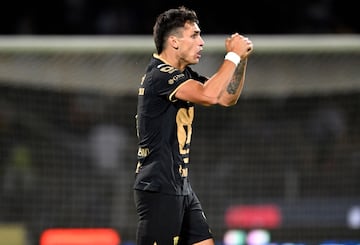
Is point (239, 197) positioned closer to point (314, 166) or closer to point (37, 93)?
point (314, 166)

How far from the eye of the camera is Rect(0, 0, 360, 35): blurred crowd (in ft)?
36.0

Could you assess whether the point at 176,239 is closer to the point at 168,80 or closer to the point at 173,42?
the point at 168,80

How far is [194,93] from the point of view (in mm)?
4629

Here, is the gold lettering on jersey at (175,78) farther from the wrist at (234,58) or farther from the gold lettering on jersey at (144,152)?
the gold lettering on jersey at (144,152)

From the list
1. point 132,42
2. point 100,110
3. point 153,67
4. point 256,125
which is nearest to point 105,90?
point 100,110

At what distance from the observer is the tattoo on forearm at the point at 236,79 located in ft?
16.2

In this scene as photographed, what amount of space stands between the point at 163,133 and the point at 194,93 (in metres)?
0.29

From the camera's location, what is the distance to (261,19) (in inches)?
440

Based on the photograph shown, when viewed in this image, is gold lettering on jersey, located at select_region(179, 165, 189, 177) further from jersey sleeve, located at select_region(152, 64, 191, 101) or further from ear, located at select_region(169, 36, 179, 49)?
ear, located at select_region(169, 36, 179, 49)

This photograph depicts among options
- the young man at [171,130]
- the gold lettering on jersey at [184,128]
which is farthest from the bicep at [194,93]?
the gold lettering on jersey at [184,128]

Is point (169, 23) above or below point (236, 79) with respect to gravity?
above

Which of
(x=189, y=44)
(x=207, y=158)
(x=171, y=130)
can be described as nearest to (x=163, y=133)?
(x=171, y=130)

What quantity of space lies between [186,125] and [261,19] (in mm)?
6537

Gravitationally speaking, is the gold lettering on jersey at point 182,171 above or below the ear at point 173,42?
below
